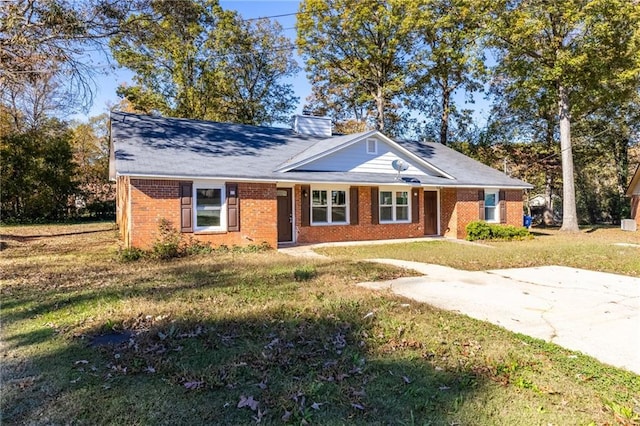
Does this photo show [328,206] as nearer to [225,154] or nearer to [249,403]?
[225,154]

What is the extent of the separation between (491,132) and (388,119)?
7.43m

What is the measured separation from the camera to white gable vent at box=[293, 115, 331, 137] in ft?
64.1

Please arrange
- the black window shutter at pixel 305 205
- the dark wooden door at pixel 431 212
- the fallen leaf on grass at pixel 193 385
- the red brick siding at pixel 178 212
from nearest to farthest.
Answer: the fallen leaf on grass at pixel 193 385 → the red brick siding at pixel 178 212 → the black window shutter at pixel 305 205 → the dark wooden door at pixel 431 212

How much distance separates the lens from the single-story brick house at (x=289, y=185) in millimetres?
12039

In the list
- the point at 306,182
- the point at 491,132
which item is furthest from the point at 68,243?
the point at 491,132

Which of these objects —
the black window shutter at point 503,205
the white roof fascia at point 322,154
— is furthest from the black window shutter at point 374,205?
the black window shutter at point 503,205

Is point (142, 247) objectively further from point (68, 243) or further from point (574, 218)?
point (574, 218)

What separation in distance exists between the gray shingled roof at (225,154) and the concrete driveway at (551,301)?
6.34 m

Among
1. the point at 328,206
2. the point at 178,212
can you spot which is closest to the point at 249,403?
the point at 178,212

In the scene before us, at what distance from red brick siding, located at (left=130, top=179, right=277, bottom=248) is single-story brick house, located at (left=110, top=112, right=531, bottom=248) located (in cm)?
3

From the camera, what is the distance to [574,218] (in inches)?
803

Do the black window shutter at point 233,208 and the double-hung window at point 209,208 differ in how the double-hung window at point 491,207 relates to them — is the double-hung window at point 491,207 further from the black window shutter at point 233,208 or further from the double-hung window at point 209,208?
the double-hung window at point 209,208

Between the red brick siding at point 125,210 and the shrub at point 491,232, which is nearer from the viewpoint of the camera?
the red brick siding at point 125,210

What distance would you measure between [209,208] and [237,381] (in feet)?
31.6
